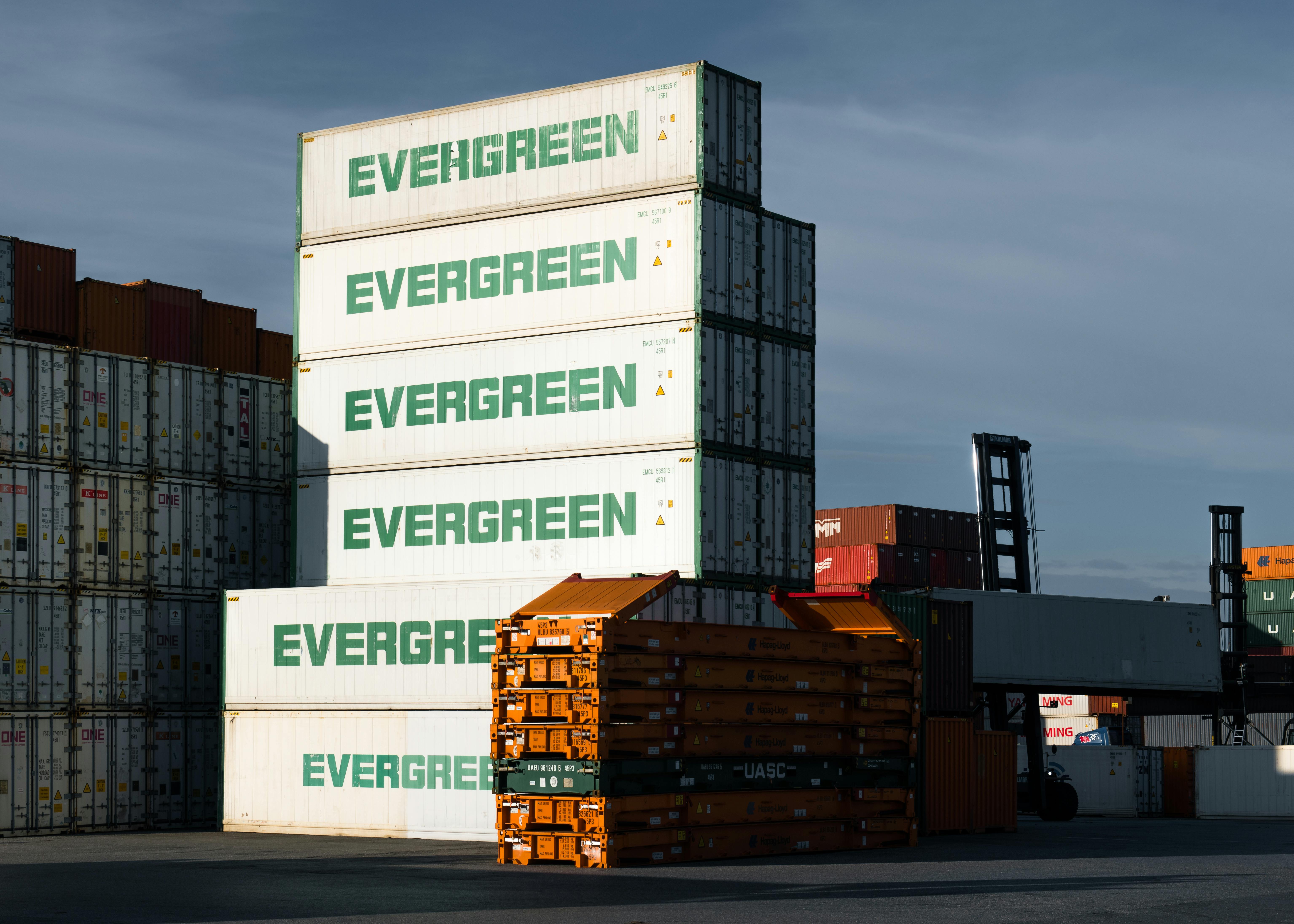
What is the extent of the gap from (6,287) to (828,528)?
38250mm

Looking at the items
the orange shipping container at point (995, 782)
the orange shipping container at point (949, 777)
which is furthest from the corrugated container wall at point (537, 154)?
the orange shipping container at point (995, 782)

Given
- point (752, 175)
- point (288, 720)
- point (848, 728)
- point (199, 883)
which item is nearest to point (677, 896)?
point (199, 883)

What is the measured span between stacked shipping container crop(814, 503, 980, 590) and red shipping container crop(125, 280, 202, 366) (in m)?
28.2

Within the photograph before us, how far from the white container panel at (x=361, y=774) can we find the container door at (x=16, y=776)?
320 cm

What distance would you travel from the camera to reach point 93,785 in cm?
2812

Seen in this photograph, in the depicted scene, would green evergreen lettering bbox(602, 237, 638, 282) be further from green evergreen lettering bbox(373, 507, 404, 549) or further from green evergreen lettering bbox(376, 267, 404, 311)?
green evergreen lettering bbox(373, 507, 404, 549)

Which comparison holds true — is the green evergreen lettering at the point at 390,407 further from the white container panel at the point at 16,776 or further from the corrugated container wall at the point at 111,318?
the white container panel at the point at 16,776

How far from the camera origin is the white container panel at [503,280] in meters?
26.1

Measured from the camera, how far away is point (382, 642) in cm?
2636

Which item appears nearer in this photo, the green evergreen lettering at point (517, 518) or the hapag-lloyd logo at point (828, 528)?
the green evergreen lettering at point (517, 518)

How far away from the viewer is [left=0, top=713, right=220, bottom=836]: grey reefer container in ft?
89.2

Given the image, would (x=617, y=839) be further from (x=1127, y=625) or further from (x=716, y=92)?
(x=1127, y=625)

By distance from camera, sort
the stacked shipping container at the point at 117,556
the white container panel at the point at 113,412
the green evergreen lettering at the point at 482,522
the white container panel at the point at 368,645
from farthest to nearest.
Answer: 1. the white container panel at the point at 113,412
2. the stacked shipping container at the point at 117,556
3. the green evergreen lettering at the point at 482,522
4. the white container panel at the point at 368,645

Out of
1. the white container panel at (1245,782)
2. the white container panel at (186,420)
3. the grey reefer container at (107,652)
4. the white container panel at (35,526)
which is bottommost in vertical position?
the white container panel at (1245,782)
